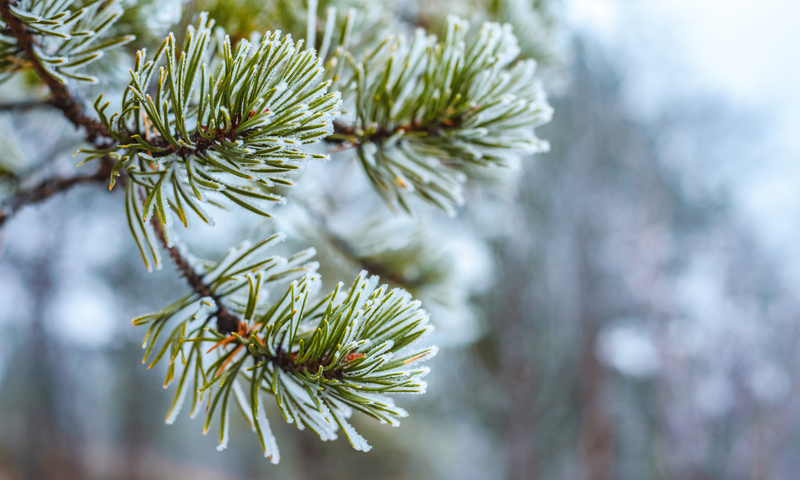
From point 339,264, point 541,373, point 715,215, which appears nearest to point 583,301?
point 541,373

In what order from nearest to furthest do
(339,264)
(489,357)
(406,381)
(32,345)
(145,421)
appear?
(406,381) < (339,264) < (489,357) < (32,345) < (145,421)

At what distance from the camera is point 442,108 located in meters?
0.36

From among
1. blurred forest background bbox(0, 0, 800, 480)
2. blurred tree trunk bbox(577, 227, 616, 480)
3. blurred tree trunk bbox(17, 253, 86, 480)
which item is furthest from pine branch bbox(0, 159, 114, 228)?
blurred tree trunk bbox(17, 253, 86, 480)

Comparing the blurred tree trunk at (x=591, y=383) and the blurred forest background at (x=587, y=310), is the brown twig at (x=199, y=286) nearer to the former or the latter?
the blurred forest background at (x=587, y=310)

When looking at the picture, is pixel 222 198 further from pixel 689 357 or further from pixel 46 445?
pixel 46 445

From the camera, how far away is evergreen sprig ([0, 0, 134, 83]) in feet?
0.90

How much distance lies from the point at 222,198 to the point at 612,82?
5049 mm

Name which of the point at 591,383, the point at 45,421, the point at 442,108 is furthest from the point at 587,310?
the point at 45,421

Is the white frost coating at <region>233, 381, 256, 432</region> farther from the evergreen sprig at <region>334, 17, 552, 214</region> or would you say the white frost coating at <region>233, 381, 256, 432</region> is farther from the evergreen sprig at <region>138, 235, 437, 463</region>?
the evergreen sprig at <region>334, 17, 552, 214</region>

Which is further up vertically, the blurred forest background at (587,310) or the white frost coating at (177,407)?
the blurred forest background at (587,310)

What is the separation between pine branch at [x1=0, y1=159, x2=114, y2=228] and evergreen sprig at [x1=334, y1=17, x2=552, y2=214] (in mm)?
224

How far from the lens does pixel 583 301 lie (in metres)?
3.88

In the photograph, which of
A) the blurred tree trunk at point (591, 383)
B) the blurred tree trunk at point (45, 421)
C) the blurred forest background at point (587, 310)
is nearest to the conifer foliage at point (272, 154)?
the blurred forest background at point (587, 310)

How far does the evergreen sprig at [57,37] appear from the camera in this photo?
274mm
